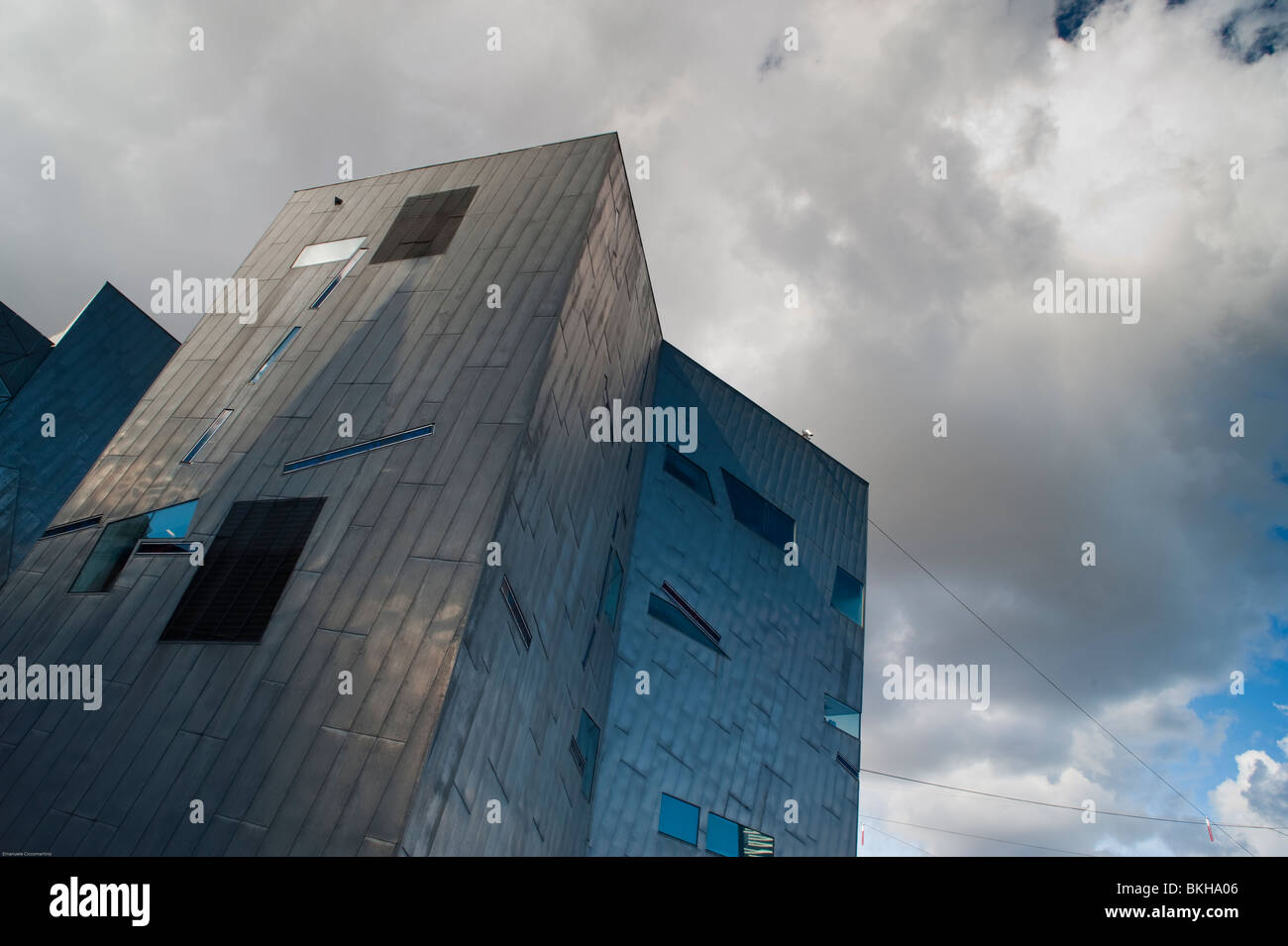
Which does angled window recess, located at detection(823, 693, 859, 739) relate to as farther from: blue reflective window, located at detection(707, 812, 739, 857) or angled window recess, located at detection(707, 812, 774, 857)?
blue reflective window, located at detection(707, 812, 739, 857)

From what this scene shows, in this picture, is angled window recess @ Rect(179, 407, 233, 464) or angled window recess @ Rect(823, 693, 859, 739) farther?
angled window recess @ Rect(823, 693, 859, 739)

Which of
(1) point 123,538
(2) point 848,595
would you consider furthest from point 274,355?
(2) point 848,595

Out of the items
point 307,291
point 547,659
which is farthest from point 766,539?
point 307,291

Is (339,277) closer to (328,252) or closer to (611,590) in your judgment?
(328,252)

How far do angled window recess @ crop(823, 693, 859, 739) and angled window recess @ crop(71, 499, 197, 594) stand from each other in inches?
721

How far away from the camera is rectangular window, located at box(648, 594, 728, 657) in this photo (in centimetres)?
2086

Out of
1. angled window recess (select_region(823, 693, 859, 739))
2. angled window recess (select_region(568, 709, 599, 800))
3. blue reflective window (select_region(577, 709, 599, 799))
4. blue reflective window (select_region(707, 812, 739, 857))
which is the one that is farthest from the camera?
angled window recess (select_region(823, 693, 859, 739))

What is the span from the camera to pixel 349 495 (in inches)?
516

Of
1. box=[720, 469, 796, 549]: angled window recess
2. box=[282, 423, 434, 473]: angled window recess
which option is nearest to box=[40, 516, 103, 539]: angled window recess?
box=[282, 423, 434, 473]: angled window recess

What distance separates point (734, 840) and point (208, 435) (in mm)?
15897

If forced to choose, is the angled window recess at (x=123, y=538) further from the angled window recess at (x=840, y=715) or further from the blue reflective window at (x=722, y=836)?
the angled window recess at (x=840, y=715)

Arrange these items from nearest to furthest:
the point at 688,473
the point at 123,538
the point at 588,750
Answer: the point at 123,538 < the point at 588,750 < the point at 688,473

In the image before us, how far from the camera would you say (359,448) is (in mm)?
13805

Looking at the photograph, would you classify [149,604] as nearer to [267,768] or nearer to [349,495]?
[349,495]
